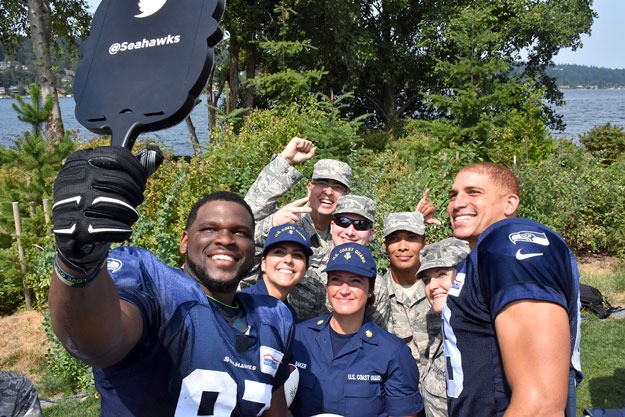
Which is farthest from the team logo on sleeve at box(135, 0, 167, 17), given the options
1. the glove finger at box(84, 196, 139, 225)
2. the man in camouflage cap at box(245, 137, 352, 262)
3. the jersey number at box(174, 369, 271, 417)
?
the man in camouflage cap at box(245, 137, 352, 262)

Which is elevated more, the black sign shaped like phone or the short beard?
the black sign shaped like phone

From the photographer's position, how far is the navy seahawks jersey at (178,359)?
1.83 m

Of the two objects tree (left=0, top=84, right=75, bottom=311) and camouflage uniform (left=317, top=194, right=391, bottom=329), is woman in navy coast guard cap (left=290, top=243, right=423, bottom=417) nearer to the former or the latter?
camouflage uniform (left=317, top=194, right=391, bottom=329)

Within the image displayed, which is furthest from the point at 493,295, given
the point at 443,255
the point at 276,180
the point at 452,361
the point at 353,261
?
the point at 276,180

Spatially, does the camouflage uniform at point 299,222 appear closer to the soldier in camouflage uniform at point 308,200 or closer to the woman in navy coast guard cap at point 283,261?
the soldier in camouflage uniform at point 308,200

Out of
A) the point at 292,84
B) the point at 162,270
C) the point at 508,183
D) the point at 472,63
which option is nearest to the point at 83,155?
the point at 162,270

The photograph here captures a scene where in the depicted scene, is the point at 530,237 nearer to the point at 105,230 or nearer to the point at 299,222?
the point at 105,230

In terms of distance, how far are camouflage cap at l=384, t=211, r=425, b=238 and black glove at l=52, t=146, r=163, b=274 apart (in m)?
2.77

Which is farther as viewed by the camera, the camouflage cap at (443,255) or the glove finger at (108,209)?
the camouflage cap at (443,255)

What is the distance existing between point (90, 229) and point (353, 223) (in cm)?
280

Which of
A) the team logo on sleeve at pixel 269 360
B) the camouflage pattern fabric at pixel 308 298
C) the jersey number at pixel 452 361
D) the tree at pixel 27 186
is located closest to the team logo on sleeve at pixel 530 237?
the jersey number at pixel 452 361

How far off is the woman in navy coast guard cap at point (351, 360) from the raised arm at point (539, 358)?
4.28ft

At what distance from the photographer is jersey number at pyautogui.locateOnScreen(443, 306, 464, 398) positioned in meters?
2.22

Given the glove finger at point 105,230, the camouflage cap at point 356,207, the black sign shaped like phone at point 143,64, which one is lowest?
the camouflage cap at point 356,207
